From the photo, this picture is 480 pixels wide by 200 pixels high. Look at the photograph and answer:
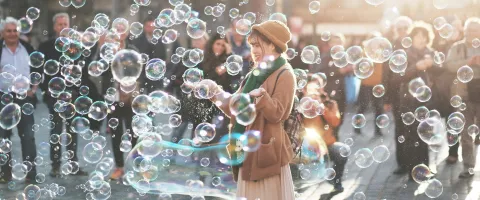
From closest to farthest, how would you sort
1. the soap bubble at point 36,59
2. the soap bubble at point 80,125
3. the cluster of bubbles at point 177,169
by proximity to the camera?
the cluster of bubbles at point 177,169, the soap bubble at point 80,125, the soap bubble at point 36,59

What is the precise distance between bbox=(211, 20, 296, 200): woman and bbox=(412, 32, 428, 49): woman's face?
4.39 metres

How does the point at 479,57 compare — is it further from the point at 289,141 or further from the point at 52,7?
the point at 52,7

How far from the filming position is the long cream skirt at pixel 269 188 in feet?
15.4

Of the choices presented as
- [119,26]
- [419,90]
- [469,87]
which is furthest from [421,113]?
[119,26]

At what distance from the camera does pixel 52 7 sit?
22109 mm

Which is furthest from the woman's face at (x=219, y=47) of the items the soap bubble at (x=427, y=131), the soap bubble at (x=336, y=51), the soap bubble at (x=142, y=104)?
the soap bubble at (x=427, y=131)

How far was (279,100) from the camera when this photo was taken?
4.56m

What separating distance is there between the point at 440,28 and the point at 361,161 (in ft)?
6.78

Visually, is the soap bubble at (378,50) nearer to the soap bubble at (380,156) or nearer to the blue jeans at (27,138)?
the soap bubble at (380,156)

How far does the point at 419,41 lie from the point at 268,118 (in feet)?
15.3

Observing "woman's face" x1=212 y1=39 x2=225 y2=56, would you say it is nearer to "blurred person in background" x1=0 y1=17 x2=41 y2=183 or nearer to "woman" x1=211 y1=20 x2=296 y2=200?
"blurred person in background" x1=0 y1=17 x2=41 y2=183

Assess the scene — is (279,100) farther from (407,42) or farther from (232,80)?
(407,42)

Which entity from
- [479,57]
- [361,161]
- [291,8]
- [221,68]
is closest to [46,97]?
[221,68]

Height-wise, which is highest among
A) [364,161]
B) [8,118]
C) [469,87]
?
[8,118]
